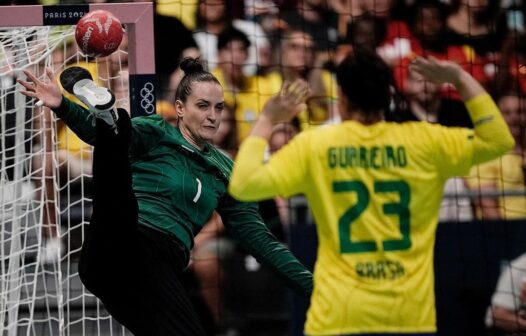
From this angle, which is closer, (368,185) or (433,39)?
(368,185)

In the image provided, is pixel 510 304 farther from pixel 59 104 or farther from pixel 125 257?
pixel 59 104

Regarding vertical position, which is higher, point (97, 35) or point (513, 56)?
point (513, 56)

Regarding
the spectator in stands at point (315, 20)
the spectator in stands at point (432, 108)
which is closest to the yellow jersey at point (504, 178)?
the spectator in stands at point (432, 108)

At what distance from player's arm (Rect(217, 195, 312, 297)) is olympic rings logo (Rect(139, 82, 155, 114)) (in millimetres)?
730

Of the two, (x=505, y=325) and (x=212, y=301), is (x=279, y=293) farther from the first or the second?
(x=505, y=325)

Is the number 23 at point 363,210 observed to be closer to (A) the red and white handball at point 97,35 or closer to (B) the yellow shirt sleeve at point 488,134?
(B) the yellow shirt sleeve at point 488,134

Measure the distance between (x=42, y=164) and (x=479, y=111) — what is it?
12.2ft

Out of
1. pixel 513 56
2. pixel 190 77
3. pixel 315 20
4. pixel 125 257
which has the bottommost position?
pixel 125 257

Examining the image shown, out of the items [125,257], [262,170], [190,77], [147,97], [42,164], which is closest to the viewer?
[262,170]

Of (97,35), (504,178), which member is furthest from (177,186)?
(504,178)

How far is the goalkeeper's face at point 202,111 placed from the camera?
5184mm

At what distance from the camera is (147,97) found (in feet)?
18.9

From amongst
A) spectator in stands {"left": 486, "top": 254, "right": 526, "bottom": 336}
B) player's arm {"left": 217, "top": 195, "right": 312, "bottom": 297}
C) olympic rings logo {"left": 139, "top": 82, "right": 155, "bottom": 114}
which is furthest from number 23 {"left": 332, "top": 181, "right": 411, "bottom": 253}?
spectator in stands {"left": 486, "top": 254, "right": 526, "bottom": 336}

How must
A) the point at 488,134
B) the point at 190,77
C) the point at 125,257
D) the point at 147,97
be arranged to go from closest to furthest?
the point at 488,134 < the point at 125,257 < the point at 190,77 < the point at 147,97
